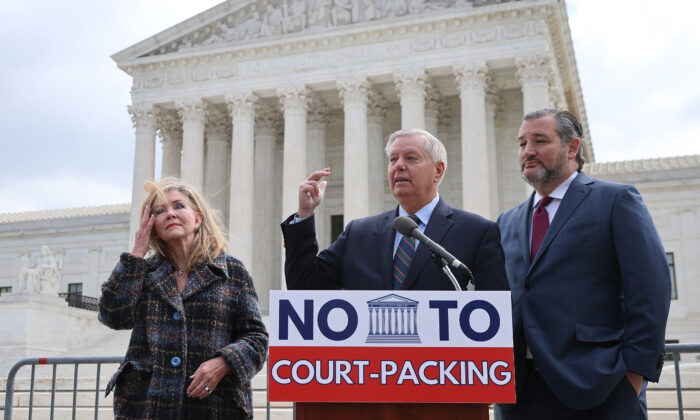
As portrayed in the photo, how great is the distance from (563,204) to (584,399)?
1.27 meters

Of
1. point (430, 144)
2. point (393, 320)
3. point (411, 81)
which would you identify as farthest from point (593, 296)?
point (411, 81)

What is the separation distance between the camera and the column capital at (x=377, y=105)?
3342 cm

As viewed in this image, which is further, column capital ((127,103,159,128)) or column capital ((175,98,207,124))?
column capital ((127,103,159,128))

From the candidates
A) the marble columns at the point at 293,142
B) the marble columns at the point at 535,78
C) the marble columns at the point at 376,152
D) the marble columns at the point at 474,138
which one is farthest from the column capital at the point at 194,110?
the marble columns at the point at 535,78

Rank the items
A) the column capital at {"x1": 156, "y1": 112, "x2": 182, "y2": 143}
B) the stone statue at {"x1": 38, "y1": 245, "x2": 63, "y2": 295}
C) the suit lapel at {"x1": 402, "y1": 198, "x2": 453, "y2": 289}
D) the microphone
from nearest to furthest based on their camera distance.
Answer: the microphone → the suit lapel at {"x1": 402, "y1": 198, "x2": 453, "y2": 289} → the stone statue at {"x1": 38, "y1": 245, "x2": 63, "y2": 295} → the column capital at {"x1": 156, "y1": 112, "x2": 182, "y2": 143}

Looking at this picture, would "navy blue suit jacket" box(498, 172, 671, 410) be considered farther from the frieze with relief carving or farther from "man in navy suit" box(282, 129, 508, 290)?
the frieze with relief carving

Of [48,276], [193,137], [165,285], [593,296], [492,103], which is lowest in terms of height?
[593,296]

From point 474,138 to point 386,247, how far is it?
84.4 feet

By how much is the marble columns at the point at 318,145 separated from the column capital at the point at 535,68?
401 inches

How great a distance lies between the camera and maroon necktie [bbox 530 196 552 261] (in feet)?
15.4

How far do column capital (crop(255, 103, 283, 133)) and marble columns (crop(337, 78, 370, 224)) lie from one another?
5.13 metres

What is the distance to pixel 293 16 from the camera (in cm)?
3422

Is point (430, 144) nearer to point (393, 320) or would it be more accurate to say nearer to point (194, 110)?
point (393, 320)

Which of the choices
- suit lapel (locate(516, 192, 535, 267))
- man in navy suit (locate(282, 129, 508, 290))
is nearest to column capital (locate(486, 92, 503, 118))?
suit lapel (locate(516, 192, 535, 267))
